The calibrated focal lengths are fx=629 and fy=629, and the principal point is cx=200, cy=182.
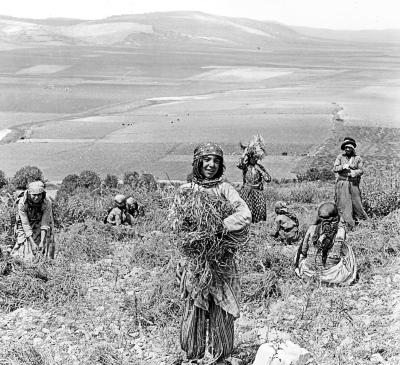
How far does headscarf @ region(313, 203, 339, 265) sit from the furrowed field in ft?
1.74

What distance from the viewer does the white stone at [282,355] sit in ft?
19.9

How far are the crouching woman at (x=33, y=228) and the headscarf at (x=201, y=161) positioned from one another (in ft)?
10.6

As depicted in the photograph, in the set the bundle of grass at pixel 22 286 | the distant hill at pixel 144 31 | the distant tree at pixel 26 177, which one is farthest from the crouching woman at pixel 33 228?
the distant hill at pixel 144 31

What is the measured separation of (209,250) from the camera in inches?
229

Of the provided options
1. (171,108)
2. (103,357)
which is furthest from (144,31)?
(103,357)

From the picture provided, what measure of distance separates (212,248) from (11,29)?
9615cm

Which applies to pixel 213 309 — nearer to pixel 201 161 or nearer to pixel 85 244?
pixel 201 161

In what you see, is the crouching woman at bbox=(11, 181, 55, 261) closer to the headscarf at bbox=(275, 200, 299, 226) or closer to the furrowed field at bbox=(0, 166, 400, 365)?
the furrowed field at bbox=(0, 166, 400, 365)

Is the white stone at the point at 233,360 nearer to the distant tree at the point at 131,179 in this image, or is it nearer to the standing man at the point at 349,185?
the standing man at the point at 349,185

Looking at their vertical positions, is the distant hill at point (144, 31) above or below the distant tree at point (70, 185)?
above

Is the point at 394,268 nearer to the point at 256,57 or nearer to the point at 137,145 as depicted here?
the point at 137,145

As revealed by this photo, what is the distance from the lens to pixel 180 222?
18.9ft

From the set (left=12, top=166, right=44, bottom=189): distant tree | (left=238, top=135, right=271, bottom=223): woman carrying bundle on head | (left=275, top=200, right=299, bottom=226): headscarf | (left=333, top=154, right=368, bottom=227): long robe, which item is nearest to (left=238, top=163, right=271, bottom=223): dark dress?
(left=238, top=135, right=271, bottom=223): woman carrying bundle on head

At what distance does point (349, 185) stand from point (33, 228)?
222 inches
